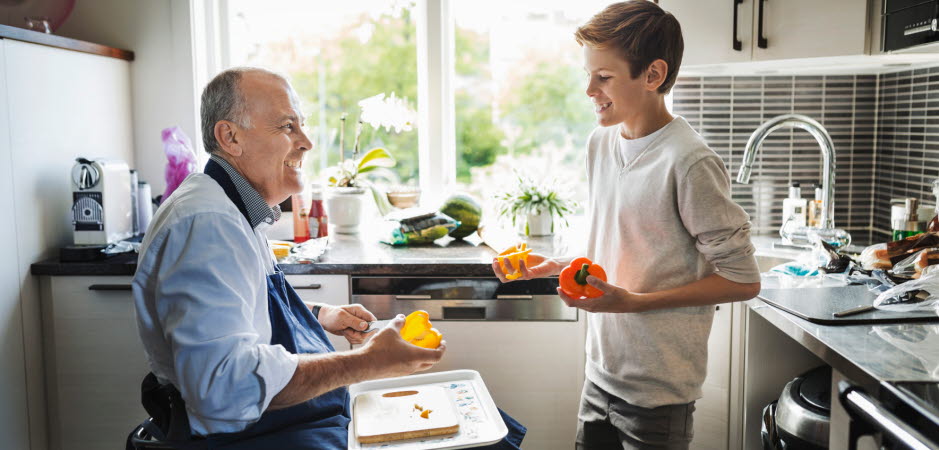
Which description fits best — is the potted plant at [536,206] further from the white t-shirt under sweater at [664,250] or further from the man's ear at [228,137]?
the man's ear at [228,137]

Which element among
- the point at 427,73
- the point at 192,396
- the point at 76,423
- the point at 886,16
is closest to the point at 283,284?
the point at 192,396

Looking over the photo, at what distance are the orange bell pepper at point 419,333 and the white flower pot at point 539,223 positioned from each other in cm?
142

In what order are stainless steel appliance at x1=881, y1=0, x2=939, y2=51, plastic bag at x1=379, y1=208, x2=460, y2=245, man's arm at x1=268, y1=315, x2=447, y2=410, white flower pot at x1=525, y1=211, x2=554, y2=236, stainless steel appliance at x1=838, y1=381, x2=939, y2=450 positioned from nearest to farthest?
stainless steel appliance at x1=838, y1=381, x2=939, y2=450 → man's arm at x1=268, y1=315, x2=447, y2=410 → stainless steel appliance at x1=881, y1=0, x2=939, y2=51 → plastic bag at x1=379, y1=208, x2=460, y2=245 → white flower pot at x1=525, y1=211, x2=554, y2=236

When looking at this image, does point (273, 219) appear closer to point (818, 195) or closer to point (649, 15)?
point (649, 15)

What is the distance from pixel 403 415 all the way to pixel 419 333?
183mm

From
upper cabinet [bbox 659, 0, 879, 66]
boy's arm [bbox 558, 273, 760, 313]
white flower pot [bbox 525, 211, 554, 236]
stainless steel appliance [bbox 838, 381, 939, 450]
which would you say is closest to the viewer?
stainless steel appliance [bbox 838, 381, 939, 450]

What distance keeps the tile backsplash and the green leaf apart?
1178mm

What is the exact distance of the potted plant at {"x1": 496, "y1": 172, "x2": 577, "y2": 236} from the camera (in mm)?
2848

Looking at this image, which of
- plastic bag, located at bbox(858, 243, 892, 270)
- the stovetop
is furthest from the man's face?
plastic bag, located at bbox(858, 243, 892, 270)

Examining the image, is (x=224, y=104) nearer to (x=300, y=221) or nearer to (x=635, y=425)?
(x=635, y=425)

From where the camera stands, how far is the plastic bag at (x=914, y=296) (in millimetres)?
1719

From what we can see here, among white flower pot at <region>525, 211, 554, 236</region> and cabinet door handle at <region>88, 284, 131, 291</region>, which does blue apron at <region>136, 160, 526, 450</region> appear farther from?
white flower pot at <region>525, 211, 554, 236</region>

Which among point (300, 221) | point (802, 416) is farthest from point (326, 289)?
point (802, 416)

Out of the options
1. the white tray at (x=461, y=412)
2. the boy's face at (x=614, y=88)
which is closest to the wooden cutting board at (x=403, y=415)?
the white tray at (x=461, y=412)
